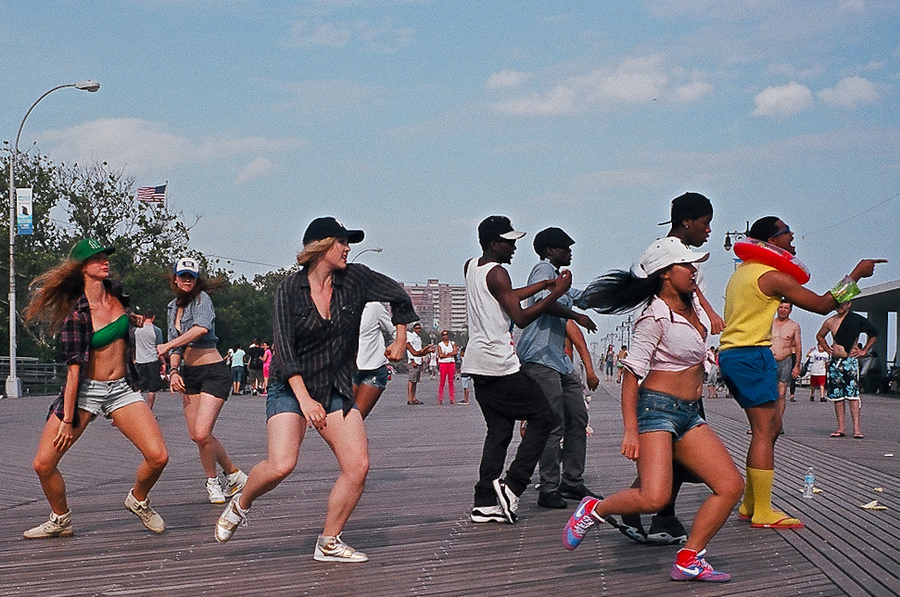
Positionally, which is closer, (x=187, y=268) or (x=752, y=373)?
(x=752, y=373)

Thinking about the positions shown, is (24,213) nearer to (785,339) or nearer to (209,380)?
(785,339)

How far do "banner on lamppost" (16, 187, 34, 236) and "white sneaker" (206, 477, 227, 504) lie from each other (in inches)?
1036

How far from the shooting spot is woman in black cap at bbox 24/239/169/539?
7098 mm

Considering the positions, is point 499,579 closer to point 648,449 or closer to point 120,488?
point 648,449

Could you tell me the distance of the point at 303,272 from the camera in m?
6.28

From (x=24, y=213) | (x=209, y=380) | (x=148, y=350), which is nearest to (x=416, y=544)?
(x=209, y=380)

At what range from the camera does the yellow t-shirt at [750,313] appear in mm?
7160

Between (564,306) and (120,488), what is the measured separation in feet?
14.2

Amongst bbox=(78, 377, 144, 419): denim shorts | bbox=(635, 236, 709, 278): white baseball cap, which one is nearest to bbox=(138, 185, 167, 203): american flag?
bbox=(78, 377, 144, 419): denim shorts

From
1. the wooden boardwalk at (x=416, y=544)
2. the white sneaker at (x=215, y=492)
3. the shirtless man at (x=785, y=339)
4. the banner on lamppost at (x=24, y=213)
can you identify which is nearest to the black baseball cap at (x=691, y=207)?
the wooden boardwalk at (x=416, y=544)

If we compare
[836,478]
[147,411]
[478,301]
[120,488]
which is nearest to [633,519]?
[478,301]

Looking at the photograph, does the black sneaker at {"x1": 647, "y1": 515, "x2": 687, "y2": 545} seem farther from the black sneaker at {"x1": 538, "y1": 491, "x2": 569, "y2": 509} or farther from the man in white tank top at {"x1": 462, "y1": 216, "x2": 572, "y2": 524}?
the black sneaker at {"x1": 538, "y1": 491, "x2": 569, "y2": 509}

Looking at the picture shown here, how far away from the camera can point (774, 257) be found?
23.6 feet

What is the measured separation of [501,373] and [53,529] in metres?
3.00
